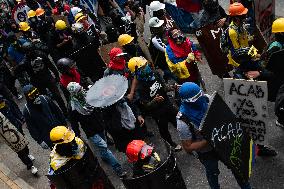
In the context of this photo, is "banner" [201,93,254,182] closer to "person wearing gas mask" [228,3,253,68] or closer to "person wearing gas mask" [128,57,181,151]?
"person wearing gas mask" [128,57,181,151]

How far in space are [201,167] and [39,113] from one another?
106 inches

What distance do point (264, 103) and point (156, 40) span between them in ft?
8.34

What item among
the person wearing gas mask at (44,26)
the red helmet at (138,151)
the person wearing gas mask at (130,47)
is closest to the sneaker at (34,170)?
the person wearing gas mask at (130,47)

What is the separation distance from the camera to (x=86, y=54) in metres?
8.77

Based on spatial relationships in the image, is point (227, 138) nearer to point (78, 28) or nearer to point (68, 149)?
point (68, 149)

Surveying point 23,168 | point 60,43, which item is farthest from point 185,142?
point 60,43

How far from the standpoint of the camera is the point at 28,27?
1113 cm

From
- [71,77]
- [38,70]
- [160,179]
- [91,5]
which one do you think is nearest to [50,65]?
[38,70]

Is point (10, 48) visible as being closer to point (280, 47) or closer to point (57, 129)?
point (57, 129)

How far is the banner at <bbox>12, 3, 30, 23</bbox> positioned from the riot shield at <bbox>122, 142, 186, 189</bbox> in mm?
9033

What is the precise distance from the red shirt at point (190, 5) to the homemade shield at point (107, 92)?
383 cm

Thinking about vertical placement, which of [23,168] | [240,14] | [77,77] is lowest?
[23,168]

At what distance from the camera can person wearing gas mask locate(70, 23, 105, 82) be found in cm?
875

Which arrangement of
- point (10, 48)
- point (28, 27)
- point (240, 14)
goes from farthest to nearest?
point (28, 27), point (10, 48), point (240, 14)
